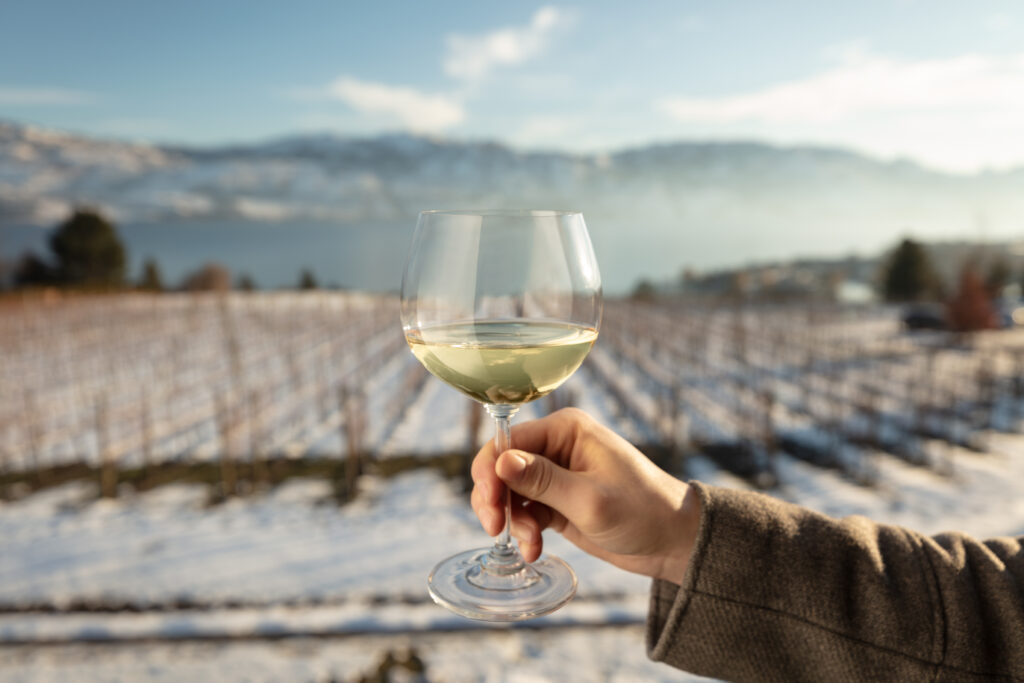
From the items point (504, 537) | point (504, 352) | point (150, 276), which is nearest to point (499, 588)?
point (504, 537)

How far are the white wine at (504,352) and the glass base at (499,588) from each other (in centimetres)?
38

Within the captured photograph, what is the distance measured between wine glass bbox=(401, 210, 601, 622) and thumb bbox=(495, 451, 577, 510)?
101mm

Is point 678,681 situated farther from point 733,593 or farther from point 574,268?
point 574,268

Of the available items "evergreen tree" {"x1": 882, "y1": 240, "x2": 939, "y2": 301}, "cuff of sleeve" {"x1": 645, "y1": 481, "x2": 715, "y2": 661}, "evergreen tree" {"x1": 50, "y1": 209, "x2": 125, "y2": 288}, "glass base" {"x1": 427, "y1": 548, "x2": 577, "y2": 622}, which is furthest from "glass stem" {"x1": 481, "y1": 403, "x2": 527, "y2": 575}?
"evergreen tree" {"x1": 50, "y1": 209, "x2": 125, "y2": 288}

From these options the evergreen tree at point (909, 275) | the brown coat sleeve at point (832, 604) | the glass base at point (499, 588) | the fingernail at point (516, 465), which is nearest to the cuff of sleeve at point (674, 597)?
the brown coat sleeve at point (832, 604)

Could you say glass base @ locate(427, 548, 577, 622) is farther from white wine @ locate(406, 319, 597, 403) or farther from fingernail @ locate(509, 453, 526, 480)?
white wine @ locate(406, 319, 597, 403)

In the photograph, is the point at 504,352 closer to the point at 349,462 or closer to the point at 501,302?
the point at 501,302

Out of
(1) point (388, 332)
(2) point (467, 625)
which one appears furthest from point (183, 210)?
(2) point (467, 625)

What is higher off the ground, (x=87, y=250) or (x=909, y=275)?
(x=909, y=275)

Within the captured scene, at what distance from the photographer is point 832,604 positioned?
124 centimetres

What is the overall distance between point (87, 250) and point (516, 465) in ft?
140

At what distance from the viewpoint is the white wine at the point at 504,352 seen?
114 cm

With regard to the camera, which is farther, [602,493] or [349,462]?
[349,462]

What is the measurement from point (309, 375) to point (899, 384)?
29.9 ft
